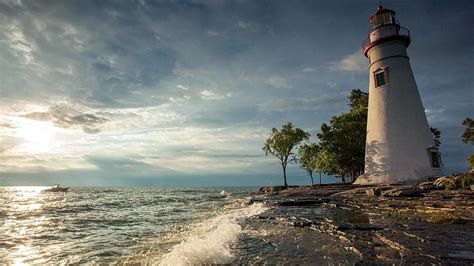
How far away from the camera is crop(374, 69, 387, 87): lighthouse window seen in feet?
95.6

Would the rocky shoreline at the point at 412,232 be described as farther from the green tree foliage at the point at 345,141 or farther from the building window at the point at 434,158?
the green tree foliage at the point at 345,141

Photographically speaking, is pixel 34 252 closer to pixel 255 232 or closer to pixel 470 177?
pixel 255 232

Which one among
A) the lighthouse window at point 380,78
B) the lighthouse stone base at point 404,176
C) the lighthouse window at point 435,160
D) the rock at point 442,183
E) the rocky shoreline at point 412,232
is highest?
the lighthouse window at point 380,78

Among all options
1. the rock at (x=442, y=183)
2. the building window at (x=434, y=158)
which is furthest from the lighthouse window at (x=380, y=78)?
the rock at (x=442, y=183)

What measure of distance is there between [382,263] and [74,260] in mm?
8973

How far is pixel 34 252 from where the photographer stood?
10906 millimetres

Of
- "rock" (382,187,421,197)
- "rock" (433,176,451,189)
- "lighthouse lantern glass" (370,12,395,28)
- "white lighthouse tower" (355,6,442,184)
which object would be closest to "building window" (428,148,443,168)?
"white lighthouse tower" (355,6,442,184)

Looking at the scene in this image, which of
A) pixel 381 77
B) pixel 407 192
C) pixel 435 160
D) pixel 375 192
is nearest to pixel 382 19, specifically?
pixel 381 77

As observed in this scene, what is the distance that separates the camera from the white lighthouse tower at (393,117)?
26.8 m

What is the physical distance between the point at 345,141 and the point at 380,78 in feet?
51.9

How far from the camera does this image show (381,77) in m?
29.5

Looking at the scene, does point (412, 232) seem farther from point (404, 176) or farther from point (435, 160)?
point (435, 160)

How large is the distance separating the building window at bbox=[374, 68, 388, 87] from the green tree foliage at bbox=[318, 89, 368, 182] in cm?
1302

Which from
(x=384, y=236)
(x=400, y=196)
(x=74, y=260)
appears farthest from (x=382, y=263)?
(x=400, y=196)
